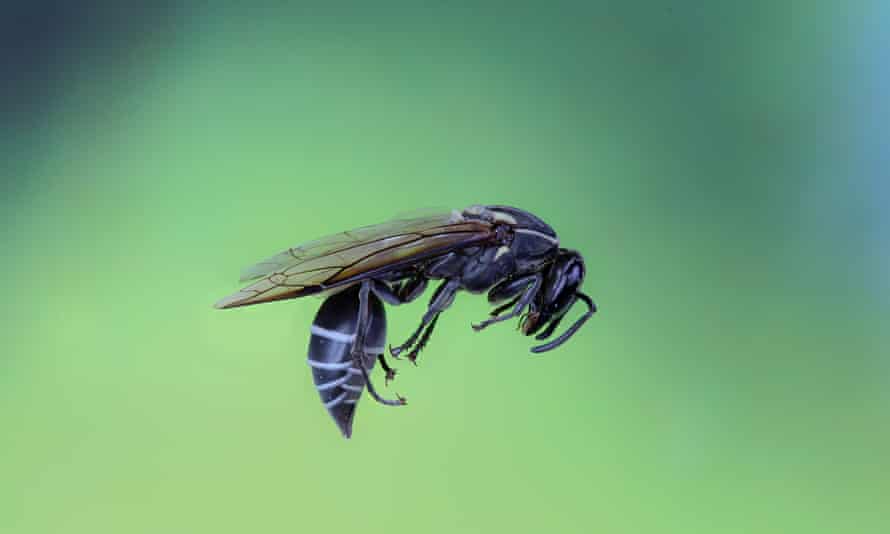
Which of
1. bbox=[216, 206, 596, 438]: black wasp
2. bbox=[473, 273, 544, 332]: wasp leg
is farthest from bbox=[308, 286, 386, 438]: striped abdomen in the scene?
bbox=[473, 273, 544, 332]: wasp leg

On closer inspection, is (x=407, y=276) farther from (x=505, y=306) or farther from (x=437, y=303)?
(x=505, y=306)

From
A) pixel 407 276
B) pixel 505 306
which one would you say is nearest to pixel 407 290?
pixel 407 276

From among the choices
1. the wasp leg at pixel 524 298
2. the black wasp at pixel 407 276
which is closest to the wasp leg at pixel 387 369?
the black wasp at pixel 407 276

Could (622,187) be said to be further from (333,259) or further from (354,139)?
(333,259)

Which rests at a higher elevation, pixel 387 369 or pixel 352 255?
pixel 352 255

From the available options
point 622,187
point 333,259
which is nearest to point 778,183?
point 622,187

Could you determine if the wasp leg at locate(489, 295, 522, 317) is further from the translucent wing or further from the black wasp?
the translucent wing

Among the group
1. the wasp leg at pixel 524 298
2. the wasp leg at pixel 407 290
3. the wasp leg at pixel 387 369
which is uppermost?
the wasp leg at pixel 407 290

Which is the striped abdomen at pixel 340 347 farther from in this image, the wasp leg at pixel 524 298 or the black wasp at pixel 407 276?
the wasp leg at pixel 524 298
